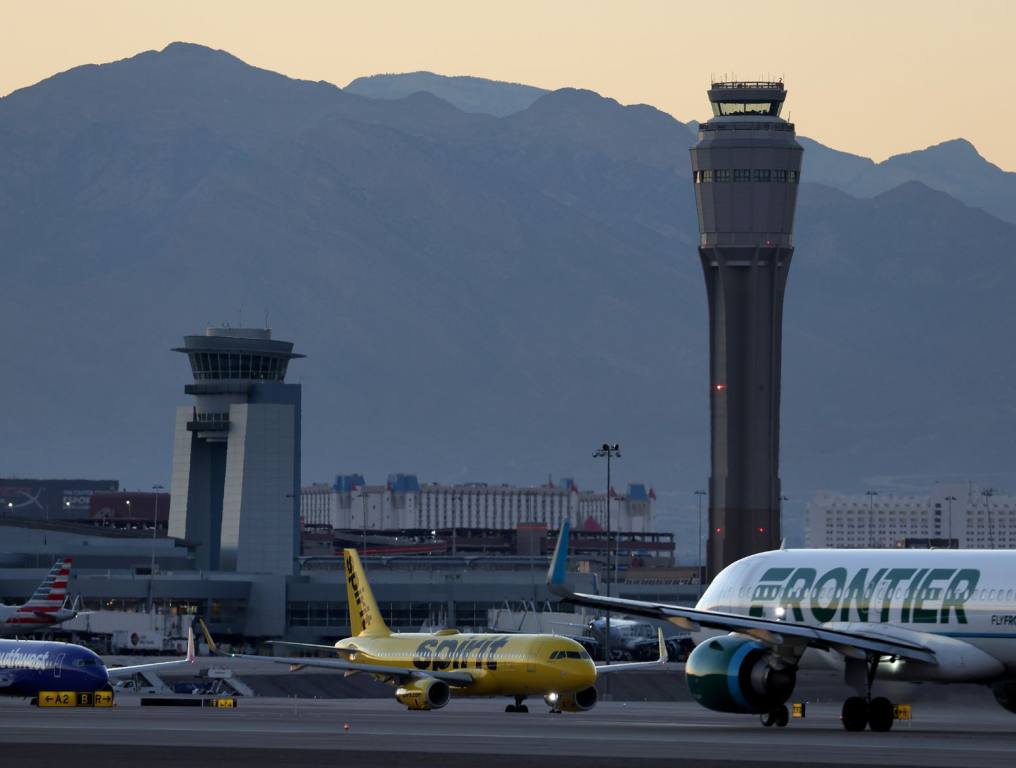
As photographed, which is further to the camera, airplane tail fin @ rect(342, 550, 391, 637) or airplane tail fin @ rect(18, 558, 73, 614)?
airplane tail fin @ rect(18, 558, 73, 614)

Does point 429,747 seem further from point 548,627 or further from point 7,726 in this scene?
point 548,627

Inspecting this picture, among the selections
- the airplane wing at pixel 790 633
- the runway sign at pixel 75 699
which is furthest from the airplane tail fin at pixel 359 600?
the airplane wing at pixel 790 633

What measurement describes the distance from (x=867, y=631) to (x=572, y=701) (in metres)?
22.4

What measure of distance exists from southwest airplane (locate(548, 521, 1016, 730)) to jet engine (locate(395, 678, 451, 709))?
67.6ft

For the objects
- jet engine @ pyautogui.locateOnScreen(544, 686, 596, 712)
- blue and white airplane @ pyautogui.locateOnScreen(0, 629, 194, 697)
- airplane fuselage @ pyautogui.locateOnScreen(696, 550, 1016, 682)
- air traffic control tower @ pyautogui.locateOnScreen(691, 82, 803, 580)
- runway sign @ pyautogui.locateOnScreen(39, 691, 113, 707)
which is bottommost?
runway sign @ pyautogui.locateOnScreen(39, 691, 113, 707)

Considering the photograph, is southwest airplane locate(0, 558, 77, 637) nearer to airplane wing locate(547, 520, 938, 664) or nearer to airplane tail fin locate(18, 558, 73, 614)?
airplane tail fin locate(18, 558, 73, 614)

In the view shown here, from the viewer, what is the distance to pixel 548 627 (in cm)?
16700

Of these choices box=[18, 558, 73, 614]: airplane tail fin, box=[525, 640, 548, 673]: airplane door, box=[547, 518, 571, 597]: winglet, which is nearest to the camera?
box=[547, 518, 571, 597]: winglet

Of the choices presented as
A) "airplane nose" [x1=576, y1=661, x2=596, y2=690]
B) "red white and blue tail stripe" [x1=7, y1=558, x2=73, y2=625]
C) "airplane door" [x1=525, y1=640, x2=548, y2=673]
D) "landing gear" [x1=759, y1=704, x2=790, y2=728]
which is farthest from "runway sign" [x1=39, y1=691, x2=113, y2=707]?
"red white and blue tail stripe" [x1=7, y1=558, x2=73, y2=625]

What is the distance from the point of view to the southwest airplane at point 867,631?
185 ft

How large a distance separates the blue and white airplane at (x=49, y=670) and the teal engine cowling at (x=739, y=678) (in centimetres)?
3045

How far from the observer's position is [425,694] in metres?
78.8

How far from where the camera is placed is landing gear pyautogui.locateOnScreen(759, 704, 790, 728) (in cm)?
5931

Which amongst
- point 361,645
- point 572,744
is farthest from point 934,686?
point 361,645
